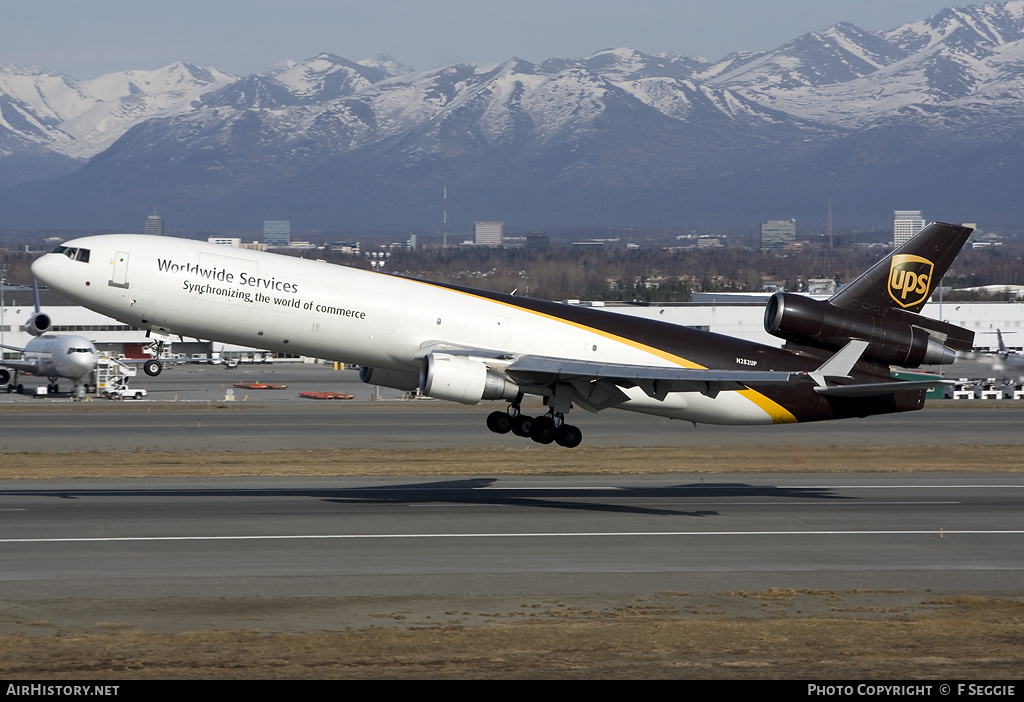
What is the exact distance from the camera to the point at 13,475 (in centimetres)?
5206

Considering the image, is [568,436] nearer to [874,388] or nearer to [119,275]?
[874,388]

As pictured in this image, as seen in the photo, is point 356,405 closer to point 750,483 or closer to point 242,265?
point 750,483

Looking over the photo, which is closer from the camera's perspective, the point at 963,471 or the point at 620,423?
the point at 963,471

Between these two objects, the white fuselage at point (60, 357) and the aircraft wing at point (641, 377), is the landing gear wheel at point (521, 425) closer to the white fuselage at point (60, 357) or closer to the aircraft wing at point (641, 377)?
the aircraft wing at point (641, 377)

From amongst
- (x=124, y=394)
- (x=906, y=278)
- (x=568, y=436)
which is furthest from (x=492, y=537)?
(x=124, y=394)

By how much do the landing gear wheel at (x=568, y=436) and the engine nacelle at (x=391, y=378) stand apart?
5.21 metres

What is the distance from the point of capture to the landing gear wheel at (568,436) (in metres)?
42.0

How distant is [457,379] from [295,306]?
230 inches

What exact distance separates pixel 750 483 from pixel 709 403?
25.8 ft

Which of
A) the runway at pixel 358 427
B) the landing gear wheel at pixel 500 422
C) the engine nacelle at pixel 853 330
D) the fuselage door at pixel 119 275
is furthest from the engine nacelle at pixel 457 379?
the runway at pixel 358 427

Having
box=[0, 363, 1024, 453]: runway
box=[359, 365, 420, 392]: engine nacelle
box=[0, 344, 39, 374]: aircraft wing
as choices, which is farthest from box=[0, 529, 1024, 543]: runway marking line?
box=[0, 344, 39, 374]: aircraft wing

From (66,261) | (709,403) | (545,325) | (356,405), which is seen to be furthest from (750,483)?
(356,405)

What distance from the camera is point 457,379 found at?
3941 centimetres

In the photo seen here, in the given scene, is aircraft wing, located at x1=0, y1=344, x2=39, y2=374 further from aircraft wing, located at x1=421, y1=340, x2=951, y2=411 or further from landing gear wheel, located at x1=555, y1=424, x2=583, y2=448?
landing gear wheel, located at x1=555, y1=424, x2=583, y2=448
